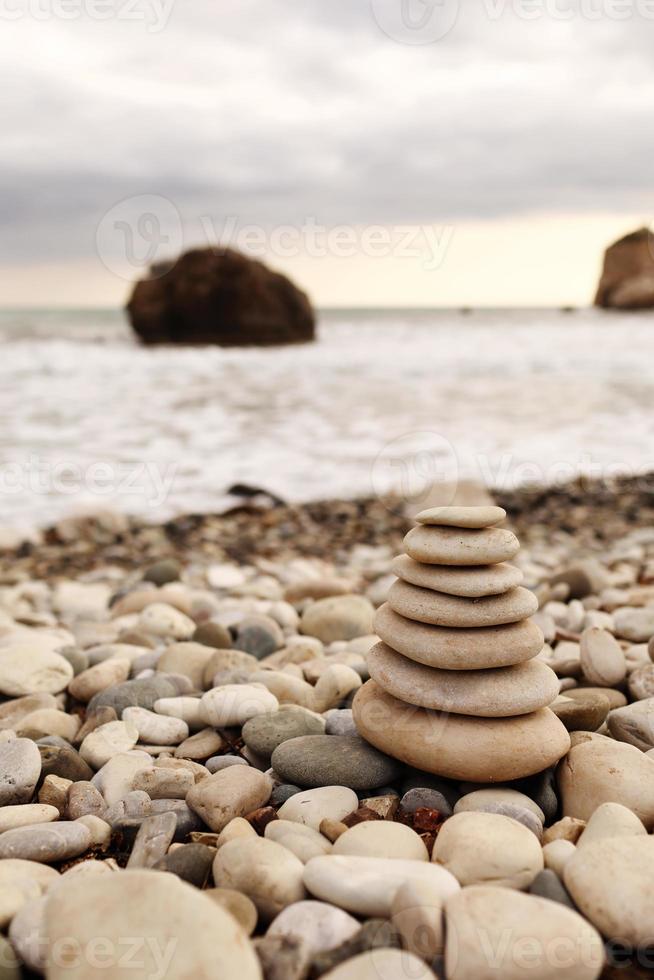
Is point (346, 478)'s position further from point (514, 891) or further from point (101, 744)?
point (514, 891)

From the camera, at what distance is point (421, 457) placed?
8078mm

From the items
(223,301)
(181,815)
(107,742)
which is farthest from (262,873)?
(223,301)

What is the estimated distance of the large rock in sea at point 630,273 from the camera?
3956 centimetres

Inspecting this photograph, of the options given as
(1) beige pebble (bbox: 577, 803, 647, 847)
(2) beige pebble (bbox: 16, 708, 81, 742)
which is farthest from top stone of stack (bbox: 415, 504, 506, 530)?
(2) beige pebble (bbox: 16, 708, 81, 742)

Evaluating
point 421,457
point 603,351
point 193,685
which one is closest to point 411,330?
point 603,351

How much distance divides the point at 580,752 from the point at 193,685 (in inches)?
55.1

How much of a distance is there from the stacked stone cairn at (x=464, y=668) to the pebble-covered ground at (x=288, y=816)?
3.8 inches

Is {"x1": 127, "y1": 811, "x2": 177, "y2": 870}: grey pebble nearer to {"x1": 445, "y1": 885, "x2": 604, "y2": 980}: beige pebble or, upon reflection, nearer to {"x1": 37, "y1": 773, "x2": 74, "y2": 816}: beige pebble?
{"x1": 37, "y1": 773, "x2": 74, "y2": 816}: beige pebble

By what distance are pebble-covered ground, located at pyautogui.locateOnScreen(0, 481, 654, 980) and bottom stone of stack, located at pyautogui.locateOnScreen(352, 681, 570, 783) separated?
67mm

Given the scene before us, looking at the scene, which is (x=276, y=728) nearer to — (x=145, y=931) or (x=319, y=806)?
(x=319, y=806)

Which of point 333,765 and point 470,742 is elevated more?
point 470,742

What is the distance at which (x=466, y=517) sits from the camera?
223 centimetres

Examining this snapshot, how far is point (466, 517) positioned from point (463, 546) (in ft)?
0.27

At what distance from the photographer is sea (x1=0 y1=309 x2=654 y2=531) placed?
7.13 metres
